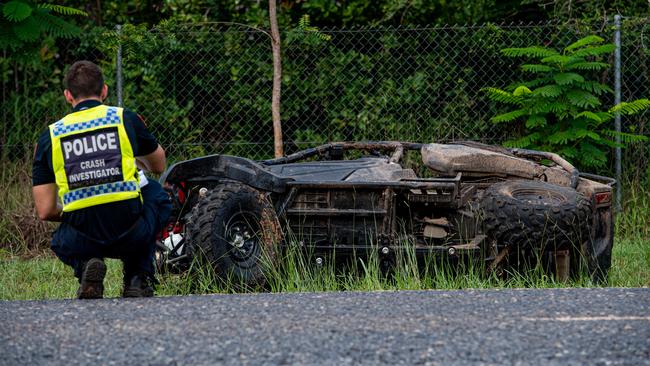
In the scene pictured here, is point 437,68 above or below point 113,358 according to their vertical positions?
above

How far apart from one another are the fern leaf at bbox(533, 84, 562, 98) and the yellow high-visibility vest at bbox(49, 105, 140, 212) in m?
6.25

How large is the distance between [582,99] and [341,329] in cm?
714

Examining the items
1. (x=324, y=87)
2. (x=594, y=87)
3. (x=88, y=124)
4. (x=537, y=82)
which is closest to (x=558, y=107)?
(x=537, y=82)

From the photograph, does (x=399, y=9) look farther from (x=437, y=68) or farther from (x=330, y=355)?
(x=330, y=355)

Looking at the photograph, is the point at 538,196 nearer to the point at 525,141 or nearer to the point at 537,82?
the point at 525,141

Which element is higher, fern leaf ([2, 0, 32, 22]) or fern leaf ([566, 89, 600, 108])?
fern leaf ([2, 0, 32, 22])

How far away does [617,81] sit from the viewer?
11.5 metres

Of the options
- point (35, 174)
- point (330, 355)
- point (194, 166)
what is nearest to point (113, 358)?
point (330, 355)

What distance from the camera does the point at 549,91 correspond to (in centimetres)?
1134

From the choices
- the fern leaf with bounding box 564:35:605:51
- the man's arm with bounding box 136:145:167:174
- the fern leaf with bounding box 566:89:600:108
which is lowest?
the fern leaf with bounding box 566:89:600:108

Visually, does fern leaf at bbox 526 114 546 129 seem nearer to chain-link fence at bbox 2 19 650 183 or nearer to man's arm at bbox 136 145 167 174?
chain-link fence at bbox 2 19 650 183

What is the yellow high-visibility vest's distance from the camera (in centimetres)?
602

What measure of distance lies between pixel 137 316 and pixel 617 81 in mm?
7546

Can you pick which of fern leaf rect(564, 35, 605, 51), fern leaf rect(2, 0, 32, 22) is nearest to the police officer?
fern leaf rect(2, 0, 32, 22)
